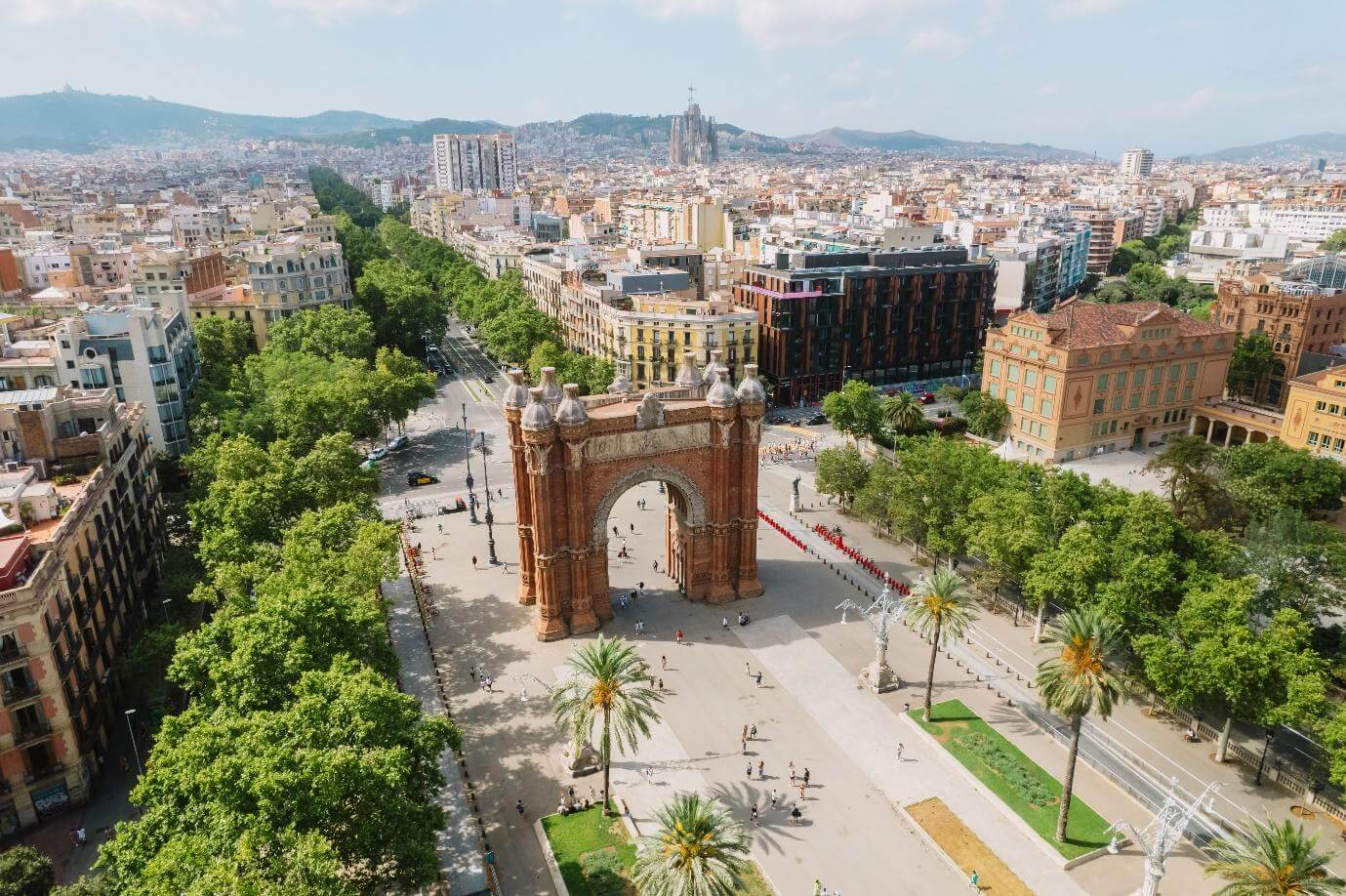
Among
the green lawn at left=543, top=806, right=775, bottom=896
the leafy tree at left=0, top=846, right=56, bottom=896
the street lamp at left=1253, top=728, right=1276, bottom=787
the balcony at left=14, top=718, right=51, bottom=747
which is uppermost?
the balcony at left=14, top=718, right=51, bottom=747

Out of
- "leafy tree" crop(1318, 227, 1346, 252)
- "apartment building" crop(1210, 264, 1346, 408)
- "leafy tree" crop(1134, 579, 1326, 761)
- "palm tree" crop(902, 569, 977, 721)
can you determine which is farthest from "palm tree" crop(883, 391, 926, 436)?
"leafy tree" crop(1318, 227, 1346, 252)

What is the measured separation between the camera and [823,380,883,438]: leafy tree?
297ft

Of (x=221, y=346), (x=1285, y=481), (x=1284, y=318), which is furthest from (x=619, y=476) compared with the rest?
(x=1284, y=318)

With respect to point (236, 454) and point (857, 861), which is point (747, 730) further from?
point (236, 454)

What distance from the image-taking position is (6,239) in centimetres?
16938

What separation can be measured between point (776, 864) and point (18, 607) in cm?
3662

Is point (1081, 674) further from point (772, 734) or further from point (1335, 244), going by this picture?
point (1335, 244)

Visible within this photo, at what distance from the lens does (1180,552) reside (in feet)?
164

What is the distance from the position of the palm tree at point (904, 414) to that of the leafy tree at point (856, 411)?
5.11ft

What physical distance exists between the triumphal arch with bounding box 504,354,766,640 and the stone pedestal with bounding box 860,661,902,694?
498 inches

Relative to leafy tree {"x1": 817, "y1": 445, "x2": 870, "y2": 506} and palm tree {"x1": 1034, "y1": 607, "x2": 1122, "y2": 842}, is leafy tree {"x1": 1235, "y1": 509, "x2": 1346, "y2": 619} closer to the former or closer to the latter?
palm tree {"x1": 1034, "y1": 607, "x2": 1122, "y2": 842}

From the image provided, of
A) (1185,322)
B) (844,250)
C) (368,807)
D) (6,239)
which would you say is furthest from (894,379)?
(6,239)

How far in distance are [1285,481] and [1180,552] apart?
2688 cm

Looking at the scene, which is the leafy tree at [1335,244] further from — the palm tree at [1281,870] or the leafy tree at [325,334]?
the palm tree at [1281,870]
